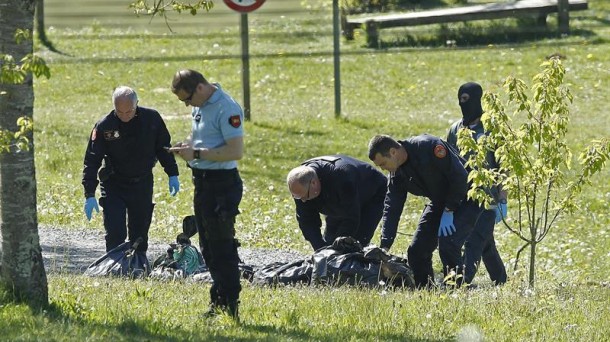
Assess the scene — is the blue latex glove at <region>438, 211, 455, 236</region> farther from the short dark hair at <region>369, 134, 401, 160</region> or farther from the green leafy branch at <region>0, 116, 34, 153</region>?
the green leafy branch at <region>0, 116, 34, 153</region>

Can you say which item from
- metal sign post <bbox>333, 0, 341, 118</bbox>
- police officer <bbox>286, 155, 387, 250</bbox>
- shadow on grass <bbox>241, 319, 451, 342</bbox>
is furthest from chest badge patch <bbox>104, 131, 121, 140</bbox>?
metal sign post <bbox>333, 0, 341, 118</bbox>

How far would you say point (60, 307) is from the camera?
23.0ft

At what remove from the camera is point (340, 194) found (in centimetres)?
952

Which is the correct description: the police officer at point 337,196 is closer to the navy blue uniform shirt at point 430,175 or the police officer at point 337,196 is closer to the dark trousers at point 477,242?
the navy blue uniform shirt at point 430,175

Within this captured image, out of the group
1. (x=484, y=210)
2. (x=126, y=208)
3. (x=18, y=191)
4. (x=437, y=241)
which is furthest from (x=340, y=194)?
(x=18, y=191)

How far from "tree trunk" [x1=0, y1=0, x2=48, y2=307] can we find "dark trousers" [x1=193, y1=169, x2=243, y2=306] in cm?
93

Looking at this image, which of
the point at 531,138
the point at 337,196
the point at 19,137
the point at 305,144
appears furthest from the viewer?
the point at 305,144

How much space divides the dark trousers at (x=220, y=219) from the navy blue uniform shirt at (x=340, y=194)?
268cm

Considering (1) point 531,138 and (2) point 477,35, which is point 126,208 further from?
(2) point 477,35

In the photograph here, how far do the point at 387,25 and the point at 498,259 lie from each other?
46.6 ft

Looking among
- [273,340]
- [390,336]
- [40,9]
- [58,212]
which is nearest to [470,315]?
[390,336]

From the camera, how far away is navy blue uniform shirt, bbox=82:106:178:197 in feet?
32.3

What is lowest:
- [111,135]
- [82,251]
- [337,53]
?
[82,251]

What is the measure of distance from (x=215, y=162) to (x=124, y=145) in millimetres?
3178
